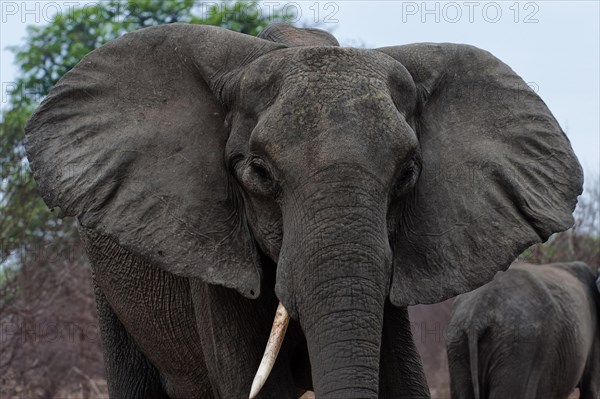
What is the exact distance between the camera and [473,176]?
4.59m

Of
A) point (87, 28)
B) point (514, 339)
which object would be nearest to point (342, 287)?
point (514, 339)

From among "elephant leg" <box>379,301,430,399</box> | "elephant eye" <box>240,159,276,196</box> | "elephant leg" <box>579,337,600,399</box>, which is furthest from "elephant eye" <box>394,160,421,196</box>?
"elephant leg" <box>579,337,600,399</box>

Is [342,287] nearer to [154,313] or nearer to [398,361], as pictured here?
[398,361]

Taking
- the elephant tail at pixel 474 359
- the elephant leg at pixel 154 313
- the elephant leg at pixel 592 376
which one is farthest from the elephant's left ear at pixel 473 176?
the elephant leg at pixel 592 376

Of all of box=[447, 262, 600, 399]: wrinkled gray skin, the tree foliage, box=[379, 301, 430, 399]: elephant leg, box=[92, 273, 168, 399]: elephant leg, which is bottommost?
the tree foliage

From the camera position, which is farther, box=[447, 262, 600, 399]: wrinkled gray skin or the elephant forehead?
box=[447, 262, 600, 399]: wrinkled gray skin

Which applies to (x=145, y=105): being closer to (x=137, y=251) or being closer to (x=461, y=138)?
(x=137, y=251)

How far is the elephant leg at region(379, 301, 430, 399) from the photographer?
15.2 ft

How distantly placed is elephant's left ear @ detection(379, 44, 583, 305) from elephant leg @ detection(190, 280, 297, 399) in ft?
1.71

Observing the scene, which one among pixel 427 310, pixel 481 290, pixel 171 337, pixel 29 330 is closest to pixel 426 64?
pixel 171 337

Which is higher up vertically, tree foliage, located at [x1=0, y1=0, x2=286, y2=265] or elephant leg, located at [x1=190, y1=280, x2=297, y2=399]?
elephant leg, located at [x1=190, y1=280, x2=297, y2=399]

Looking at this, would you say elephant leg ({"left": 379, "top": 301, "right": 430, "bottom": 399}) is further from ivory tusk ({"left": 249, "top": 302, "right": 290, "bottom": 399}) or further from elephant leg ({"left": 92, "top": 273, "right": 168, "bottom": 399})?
elephant leg ({"left": 92, "top": 273, "right": 168, "bottom": 399})

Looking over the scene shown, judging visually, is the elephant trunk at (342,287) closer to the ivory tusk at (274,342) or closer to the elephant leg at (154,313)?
the ivory tusk at (274,342)

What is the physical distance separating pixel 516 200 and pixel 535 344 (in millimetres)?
5164
